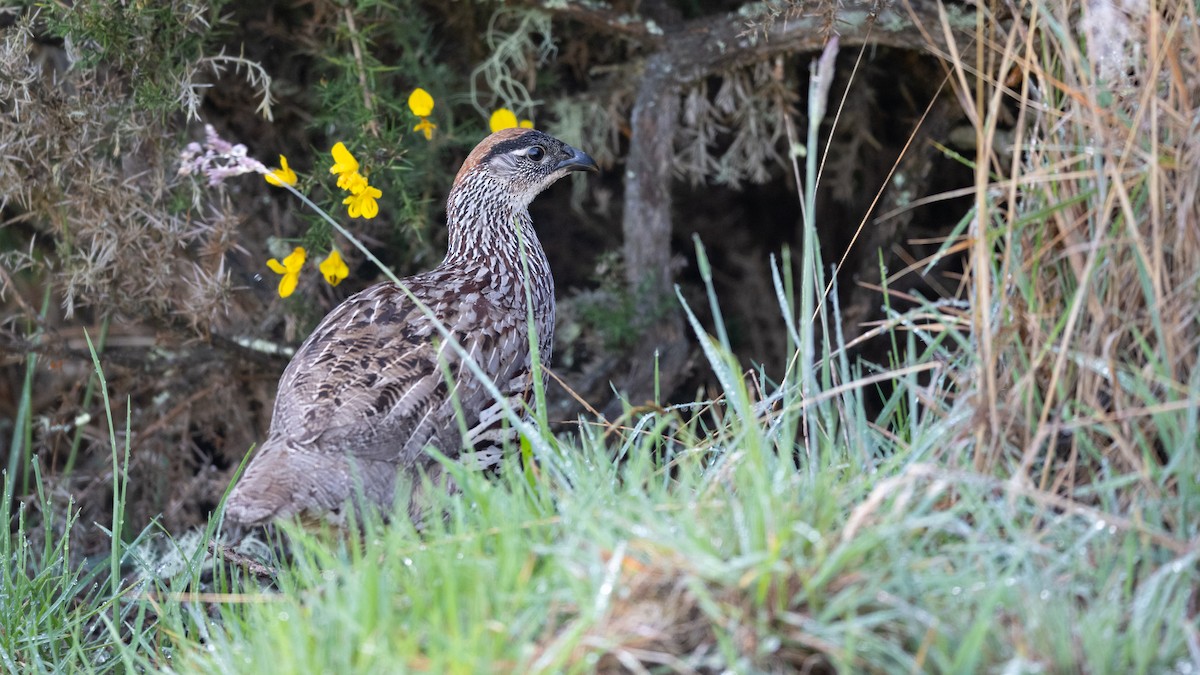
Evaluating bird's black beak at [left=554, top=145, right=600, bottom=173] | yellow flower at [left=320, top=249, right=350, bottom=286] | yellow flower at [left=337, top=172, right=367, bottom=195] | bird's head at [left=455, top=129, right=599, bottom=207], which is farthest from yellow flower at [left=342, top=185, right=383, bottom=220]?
bird's black beak at [left=554, top=145, right=600, bottom=173]

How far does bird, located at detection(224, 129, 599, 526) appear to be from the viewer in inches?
141

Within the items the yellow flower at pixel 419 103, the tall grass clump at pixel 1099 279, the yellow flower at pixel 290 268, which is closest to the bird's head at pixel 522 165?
the yellow flower at pixel 419 103

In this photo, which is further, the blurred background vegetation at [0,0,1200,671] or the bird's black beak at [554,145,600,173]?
the bird's black beak at [554,145,600,173]

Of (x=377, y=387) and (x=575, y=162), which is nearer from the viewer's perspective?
(x=377, y=387)

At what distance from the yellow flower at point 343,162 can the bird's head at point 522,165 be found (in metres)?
0.69

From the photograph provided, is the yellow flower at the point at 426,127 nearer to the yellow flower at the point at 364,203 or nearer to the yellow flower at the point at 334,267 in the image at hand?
the yellow flower at the point at 364,203

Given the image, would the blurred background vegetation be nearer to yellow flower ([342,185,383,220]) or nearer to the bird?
yellow flower ([342,185,383,220])

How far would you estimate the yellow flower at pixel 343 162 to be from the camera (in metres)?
4.32

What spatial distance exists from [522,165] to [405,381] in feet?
4.31

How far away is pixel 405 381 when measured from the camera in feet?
13.1

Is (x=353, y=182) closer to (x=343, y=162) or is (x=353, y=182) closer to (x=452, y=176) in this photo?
(x=343, y=162)

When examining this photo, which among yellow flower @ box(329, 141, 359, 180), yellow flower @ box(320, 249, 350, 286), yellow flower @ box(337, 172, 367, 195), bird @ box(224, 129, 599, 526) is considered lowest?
bird @ box(224, 129, 599, 526)

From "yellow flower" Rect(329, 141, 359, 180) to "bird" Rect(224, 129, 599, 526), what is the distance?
0.39 m

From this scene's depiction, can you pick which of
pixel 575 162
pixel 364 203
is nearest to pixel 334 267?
pixel 364 203
